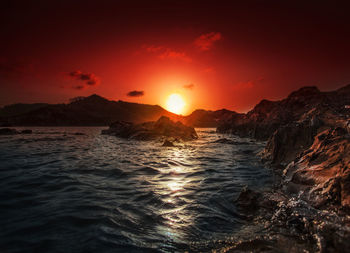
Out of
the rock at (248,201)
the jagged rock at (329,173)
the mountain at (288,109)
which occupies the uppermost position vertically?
the mountain at (288,109)

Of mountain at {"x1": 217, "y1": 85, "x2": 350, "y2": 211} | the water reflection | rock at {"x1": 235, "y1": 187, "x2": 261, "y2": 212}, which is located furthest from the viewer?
rock at {"x1": 235, "y1": 187, "x2": 261, "y2": 212}

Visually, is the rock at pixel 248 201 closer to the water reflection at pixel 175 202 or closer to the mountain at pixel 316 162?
the mountain at pixel 316 162

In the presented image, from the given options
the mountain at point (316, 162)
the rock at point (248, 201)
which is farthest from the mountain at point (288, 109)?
the rock at point (248, 201)

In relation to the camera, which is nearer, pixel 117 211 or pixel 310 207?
pixel 310 207

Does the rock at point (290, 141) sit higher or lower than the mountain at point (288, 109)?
lower

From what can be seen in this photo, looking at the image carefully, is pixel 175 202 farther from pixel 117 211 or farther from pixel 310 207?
pixel 310 207

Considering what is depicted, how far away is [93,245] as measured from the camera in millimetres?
3873

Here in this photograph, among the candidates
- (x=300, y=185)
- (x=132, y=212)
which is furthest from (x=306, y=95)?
(x=132, y=212)

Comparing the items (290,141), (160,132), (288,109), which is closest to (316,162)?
(290,141)

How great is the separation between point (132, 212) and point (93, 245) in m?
1.75

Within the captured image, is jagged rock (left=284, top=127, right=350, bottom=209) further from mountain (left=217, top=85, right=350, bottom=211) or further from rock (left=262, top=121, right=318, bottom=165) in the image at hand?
rock (left=262, top=121, right=318, bottom=165)

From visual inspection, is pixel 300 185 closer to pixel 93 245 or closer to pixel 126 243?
pixel 126 243

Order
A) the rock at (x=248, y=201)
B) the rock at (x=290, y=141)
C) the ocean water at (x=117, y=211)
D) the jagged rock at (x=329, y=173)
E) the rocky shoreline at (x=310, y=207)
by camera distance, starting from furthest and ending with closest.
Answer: the rock at (x=290, y=141) < the rock at (x=248, y=201) < the jagged rock at (x=329, y=173) < the ocean water at (x=117, y=211) < the rocky shoreline at (x=310, y=207)

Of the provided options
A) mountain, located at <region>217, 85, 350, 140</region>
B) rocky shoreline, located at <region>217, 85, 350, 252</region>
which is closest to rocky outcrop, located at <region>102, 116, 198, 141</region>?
mountain, located at <region>217, 85, 350, 140</region>
